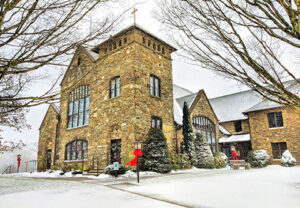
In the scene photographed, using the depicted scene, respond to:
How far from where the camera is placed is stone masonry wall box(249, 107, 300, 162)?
63.9 ft

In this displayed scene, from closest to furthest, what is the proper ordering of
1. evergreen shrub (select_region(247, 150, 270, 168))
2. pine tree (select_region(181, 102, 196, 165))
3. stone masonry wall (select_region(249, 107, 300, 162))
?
pine tree (select_region(181, 102, 196, 165)), evergreen shrub (select_region(247, 150, 270, 168)), stone masonry wall (select_region(249, 107, 300, 162))

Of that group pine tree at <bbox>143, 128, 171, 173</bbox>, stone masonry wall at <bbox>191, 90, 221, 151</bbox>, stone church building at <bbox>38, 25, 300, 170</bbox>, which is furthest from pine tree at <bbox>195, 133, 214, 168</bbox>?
pine tree at <bbox>143, 128, 171, 173</bbox>

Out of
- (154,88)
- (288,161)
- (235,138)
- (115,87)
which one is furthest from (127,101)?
(235,138)

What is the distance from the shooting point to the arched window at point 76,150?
16.3 meters

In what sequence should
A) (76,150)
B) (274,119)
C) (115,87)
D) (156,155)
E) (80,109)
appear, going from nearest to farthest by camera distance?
(156,155) < (115,87) < (76,150) < (80,109) < (274,119)

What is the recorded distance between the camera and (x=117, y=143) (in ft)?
46.1

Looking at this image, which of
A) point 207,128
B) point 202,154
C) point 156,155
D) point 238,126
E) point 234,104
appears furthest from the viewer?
point 234,104

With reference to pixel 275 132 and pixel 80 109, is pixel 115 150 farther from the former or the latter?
pixel 275 132

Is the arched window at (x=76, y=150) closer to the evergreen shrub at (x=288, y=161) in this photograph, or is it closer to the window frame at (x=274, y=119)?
the evergreen shrub at (x=288, y=161)

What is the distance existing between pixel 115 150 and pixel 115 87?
13.8 ft

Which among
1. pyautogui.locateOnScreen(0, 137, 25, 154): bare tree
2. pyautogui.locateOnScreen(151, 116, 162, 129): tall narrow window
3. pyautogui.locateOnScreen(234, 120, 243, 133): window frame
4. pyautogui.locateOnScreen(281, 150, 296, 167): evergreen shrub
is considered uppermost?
pyautogui.locateOnScreen(234, 120, 243, 133): window frame

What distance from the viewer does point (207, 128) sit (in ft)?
68.5

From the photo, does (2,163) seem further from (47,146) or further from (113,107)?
(113,107)

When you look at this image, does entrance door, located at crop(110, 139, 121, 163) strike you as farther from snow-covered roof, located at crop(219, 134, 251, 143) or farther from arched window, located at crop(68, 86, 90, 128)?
snow-covered roof, located at crop(219, 134, 251, 143)
